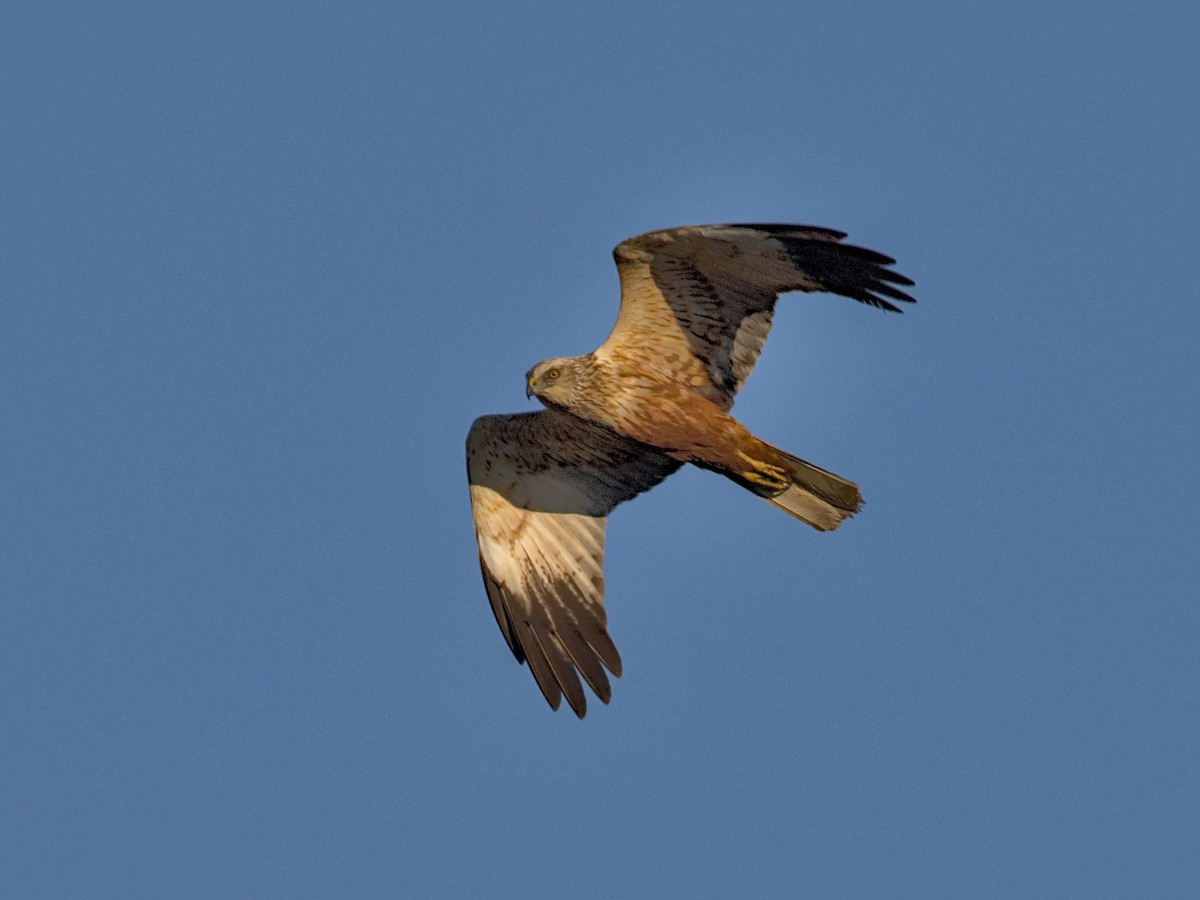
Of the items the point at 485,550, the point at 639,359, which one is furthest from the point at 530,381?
the point at 485,550

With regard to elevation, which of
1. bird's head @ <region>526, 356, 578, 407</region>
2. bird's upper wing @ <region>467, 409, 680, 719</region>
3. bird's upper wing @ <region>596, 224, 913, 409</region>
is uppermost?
bird's upper wing @ <region>596, 224, 913, 409</region>

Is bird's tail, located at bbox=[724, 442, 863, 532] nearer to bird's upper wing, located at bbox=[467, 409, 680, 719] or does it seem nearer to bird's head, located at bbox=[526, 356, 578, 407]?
bird's upper wing, located at bbox=[467, 409, 680, 719]

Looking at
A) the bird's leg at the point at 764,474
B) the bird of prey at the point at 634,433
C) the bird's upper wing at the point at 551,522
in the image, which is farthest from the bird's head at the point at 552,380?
the bird's leg at the point at 764,474

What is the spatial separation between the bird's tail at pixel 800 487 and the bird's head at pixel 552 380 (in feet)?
5.29

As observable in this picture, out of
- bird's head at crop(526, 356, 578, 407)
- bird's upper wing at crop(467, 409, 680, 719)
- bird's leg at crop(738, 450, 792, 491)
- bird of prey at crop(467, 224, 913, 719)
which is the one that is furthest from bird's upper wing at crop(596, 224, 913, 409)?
bird's upper wing at crop(467, 409, 680, 719)

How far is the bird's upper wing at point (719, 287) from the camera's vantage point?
45.8ft

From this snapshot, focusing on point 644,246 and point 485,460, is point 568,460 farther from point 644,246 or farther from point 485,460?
point 644,246

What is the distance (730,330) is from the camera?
586 inches

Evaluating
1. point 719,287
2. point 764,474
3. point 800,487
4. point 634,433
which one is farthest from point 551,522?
point 719,287

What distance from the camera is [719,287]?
1461cm

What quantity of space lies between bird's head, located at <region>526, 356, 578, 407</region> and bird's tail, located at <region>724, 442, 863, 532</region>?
1.61m

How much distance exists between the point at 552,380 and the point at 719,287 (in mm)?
1643

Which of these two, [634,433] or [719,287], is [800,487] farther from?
[719,287]

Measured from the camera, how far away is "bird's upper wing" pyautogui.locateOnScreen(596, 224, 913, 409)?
13969 millimetres
